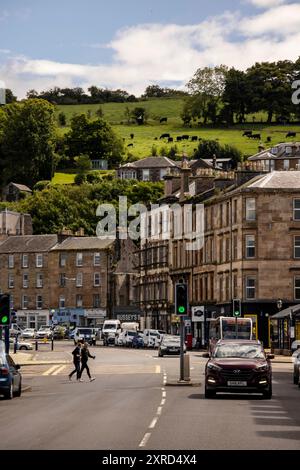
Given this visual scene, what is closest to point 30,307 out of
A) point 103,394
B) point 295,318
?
point 295,318

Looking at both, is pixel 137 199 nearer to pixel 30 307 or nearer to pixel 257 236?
pixel 30 307

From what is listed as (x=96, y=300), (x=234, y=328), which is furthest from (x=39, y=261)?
(x=234, y=328)

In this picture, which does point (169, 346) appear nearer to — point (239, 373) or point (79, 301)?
point (239, 373)

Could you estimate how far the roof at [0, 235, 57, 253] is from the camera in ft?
539

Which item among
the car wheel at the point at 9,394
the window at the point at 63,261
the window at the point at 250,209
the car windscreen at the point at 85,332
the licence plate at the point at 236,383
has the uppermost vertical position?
the window at the point at 250,209

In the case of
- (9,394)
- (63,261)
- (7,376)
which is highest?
(63,261)

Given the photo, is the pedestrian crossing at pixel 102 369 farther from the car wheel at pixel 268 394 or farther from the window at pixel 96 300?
the window at pixel 96 300

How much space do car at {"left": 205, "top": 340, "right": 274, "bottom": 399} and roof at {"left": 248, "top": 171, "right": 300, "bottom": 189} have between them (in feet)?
223

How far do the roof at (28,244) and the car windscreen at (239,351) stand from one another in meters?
124

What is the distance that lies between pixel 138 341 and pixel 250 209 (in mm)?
16553

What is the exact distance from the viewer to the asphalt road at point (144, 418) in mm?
24094

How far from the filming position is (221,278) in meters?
112

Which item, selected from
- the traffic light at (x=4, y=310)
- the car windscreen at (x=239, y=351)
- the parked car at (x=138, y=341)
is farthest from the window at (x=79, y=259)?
the car windscreen at (x=239, y=351)

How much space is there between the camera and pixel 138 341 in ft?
374
